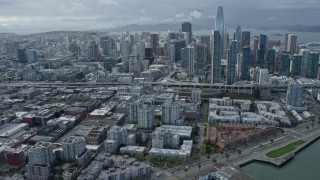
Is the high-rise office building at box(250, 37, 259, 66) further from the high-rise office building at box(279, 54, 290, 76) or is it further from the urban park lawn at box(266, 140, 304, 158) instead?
the urban park lawn at box(266, 140, 304, 158)

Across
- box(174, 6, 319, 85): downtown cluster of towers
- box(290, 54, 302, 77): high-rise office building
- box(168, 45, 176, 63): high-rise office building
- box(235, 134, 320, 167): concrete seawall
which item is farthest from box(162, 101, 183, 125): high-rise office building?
box(168, 45, 176, 63): high-rise office building

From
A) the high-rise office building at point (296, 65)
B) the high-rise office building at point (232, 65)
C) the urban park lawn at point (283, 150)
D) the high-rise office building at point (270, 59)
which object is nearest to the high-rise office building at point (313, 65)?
the high-rise office building at point (296, 65)

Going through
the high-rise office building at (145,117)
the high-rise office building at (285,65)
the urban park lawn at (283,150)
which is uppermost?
the high-rise office building at (285,65)

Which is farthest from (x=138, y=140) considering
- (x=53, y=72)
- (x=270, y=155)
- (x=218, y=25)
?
(x=218, y=25)

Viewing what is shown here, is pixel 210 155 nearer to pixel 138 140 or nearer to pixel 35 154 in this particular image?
pixel 138 140

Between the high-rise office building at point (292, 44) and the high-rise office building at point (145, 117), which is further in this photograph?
the high-rise office building at point (292, 44)

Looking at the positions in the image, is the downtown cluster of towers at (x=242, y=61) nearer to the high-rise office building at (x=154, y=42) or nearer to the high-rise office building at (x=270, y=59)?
the high-rise office building at (x=270, y=59)
